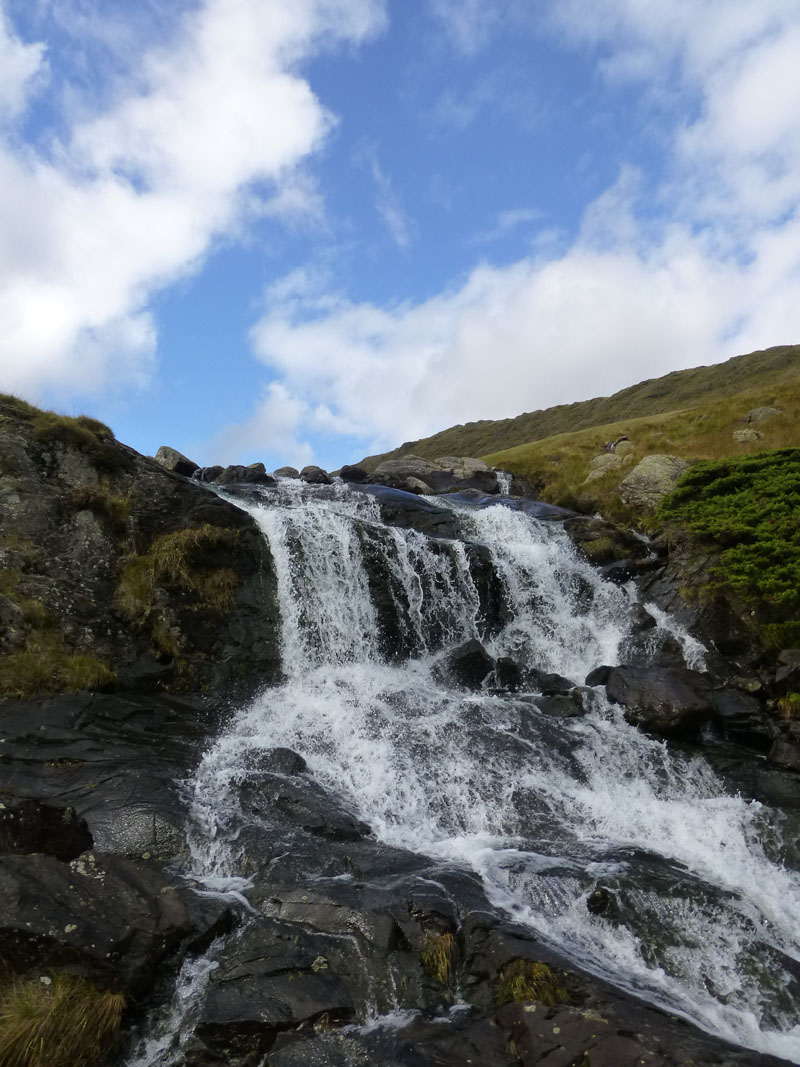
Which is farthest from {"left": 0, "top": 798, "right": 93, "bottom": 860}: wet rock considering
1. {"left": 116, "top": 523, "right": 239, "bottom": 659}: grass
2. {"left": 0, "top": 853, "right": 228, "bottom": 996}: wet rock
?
{"left": 116, "top": 523, "right": 239, "bottom": 659}: grass

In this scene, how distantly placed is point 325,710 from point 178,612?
4865 mm

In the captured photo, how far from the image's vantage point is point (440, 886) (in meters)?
8.88

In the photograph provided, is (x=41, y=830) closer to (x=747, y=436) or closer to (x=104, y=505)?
(x=104, y=505)

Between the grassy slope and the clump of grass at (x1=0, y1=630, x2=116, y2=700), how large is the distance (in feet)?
243

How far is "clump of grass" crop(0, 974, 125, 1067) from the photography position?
5.68 m

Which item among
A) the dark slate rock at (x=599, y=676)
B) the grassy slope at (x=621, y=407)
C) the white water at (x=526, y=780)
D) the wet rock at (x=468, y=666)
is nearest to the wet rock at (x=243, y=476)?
the white water at (x=526, y=780)

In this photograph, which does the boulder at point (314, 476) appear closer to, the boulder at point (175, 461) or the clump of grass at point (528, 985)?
the boulder at point (175, 461)

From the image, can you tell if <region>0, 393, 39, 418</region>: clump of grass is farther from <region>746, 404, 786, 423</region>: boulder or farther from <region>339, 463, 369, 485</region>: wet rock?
<region>746, 404, 786, 423</region>: boulder

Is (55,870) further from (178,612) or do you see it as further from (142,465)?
(142,465)

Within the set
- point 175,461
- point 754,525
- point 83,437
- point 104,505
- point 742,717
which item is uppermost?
point 175,461

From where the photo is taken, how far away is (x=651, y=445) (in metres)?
39.1

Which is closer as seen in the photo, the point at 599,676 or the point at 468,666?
the point at 599,676

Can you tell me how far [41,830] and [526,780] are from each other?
8672mm

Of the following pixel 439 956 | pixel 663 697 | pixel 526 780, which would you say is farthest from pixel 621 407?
pixel 439 956
